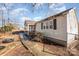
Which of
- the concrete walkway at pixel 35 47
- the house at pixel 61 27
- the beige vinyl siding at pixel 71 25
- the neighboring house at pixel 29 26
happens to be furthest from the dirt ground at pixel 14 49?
the beige vinyl siding at pixel 71 25

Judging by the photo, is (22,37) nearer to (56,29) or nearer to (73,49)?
(56,29)

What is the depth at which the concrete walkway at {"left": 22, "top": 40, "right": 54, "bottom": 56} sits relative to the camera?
10.9ft

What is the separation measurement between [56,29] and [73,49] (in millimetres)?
452

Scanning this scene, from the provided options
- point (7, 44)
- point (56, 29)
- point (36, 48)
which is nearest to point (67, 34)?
point (56, 29)

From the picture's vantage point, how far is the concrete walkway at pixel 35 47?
3309mm

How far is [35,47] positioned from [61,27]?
577 mm

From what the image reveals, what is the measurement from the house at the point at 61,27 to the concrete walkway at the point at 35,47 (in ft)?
0.74

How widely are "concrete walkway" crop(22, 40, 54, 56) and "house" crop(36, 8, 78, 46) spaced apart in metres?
0.23

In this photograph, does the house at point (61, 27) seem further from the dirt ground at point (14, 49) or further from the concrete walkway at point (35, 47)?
the dirt ground at point (14, 49)

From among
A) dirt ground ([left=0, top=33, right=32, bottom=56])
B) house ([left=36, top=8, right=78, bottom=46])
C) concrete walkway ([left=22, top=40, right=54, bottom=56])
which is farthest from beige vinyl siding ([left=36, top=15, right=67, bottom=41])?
dirt ground ([left=0, top=33, right=32, bottom=56])

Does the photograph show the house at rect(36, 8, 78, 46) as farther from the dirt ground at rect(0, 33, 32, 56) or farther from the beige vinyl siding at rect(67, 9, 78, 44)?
the dirt ground at rect(0, 33, 32, 56)

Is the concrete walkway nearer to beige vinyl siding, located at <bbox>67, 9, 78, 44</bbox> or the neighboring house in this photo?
the neighboring house

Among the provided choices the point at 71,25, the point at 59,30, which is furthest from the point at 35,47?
the point at 71,25

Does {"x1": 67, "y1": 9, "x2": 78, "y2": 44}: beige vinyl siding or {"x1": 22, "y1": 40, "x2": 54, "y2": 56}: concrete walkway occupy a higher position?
{"x1": 67, "y1": 9, "x2": 78, "y2": 44}: beige vinyl siding
